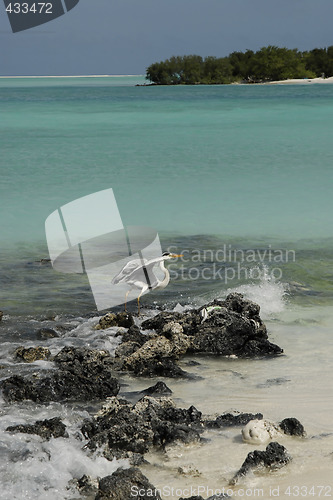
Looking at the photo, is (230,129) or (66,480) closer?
(66,480)

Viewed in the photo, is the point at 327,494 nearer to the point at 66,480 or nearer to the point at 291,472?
the point at 291,472

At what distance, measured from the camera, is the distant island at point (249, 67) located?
95938 millimetres

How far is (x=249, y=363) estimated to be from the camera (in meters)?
5.74

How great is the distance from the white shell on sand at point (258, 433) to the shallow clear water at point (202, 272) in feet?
0.22

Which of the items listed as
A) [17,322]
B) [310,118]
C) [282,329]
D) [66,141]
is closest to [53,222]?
[17,322]

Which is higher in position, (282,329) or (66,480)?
(66,480)

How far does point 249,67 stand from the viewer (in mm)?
98188

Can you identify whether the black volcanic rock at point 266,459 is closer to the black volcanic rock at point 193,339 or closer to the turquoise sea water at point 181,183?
the black volcanic rock at point 193,339

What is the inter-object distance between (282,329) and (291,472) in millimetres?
2732

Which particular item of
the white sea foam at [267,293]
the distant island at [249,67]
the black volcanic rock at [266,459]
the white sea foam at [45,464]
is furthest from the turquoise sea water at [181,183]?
the distant island at [249,67]

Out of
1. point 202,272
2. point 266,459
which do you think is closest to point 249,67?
point 202,272

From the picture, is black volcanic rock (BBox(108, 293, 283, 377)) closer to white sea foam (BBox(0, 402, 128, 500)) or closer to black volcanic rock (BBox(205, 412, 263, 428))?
black volcanic rock (BBox(205, 412, 263, 428))

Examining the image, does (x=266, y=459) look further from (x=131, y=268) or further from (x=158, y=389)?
(x=131, y=268)

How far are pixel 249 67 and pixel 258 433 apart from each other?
9791cm
